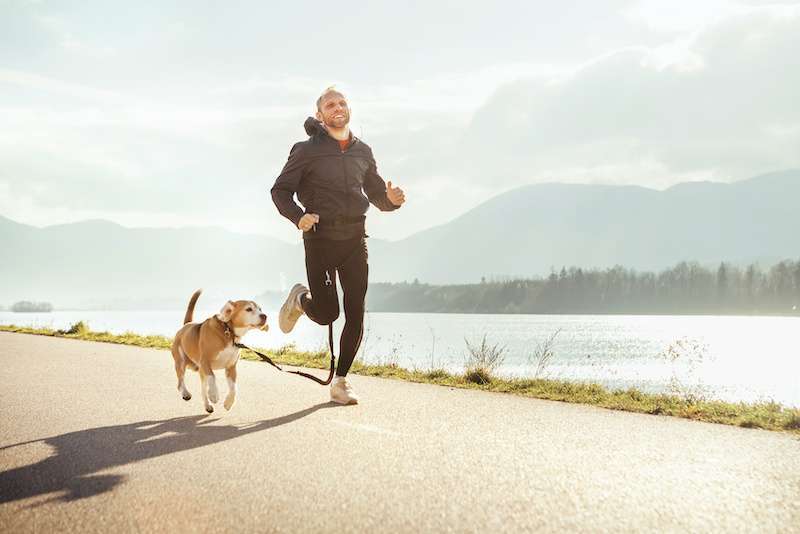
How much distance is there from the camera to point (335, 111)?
6777mm

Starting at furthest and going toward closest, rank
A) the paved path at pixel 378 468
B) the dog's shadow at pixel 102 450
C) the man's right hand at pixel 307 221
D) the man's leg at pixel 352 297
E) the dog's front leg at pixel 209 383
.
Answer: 1. the man's leg at pixel 352 297
2. the man's right hand at pixel 307 221
3. the dog's front leg at pixel 209 383
4. the dog's shadow at pixel 102 450
5. the paved path at pixel 378 468

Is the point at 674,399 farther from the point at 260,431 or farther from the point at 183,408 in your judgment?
the point at 183,408

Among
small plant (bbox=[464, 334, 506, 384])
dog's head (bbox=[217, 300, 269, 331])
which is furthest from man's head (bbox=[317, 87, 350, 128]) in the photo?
small plant (bbox=[464, 334, 506, 384])

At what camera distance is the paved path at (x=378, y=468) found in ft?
10.0

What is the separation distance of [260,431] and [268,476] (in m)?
1.45

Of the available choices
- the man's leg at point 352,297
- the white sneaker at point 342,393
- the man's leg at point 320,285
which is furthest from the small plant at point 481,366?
the man's leg at point 320,285

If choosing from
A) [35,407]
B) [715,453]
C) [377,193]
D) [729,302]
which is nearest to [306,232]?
[377,193]

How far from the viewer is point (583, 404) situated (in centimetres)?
720

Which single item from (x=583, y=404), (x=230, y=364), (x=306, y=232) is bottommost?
(x=583, y=404)

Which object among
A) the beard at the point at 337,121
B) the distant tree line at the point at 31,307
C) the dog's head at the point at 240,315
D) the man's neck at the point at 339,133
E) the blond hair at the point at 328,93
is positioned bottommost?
the distant tree line at the point at 31,307

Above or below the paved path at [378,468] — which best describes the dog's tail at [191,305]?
above

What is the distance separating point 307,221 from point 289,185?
1.68 feet

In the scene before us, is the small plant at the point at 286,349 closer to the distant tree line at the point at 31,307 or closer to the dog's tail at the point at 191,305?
the dog's tail at the point at 191,305

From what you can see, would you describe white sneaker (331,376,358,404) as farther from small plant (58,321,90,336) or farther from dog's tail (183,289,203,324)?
small plant (58,321,90,336)
